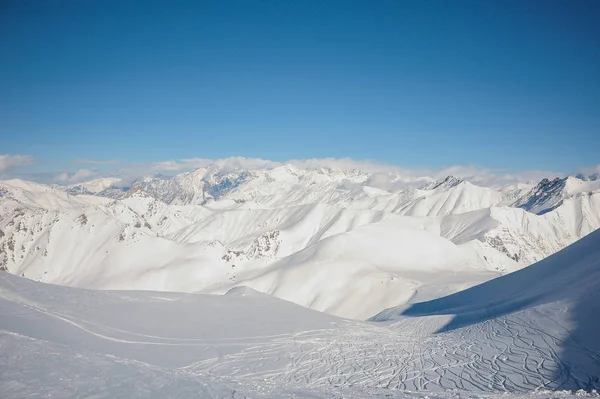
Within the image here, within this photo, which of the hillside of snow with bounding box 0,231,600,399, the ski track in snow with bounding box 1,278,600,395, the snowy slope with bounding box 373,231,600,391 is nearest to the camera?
the hillside of snow with bounding box 0,231,600,399

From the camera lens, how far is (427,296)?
78.2 meters

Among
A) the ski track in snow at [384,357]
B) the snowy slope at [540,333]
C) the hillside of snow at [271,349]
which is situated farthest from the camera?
the snowy slope at [540,333]

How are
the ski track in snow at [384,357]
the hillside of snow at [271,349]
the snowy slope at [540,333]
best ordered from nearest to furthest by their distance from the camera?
the hillside of snow at [271,349], the ski track in snow at [384,357], the snowy slope at [540,333]

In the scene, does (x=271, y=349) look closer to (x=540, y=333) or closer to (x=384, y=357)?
(x=384, y=357)

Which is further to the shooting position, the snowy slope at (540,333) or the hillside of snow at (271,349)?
the snowy slope at (540,333)

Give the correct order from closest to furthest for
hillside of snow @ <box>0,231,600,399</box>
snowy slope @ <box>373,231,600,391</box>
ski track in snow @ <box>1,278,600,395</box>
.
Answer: hillside of snow @ <box>0,231,600,399</box>
ski track in snow @ <box>1,278,600,395</box>
snowy slope @ <box>373,231,600,391</box>

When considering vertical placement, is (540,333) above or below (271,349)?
above

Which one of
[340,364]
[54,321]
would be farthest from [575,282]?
[54,321]

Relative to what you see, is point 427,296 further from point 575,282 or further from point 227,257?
point 227,257

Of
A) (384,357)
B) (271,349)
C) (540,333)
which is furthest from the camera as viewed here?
(540,333)

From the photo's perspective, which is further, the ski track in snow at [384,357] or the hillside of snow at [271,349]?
the ski track in snow at [384,357]

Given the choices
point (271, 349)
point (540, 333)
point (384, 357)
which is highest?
point (540, 333)

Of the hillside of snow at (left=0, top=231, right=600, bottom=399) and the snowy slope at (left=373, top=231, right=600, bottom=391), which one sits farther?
the snowy slope at (left=373, top=231, right=600, bottom=391)

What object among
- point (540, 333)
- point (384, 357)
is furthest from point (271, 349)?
point (540, 333)
